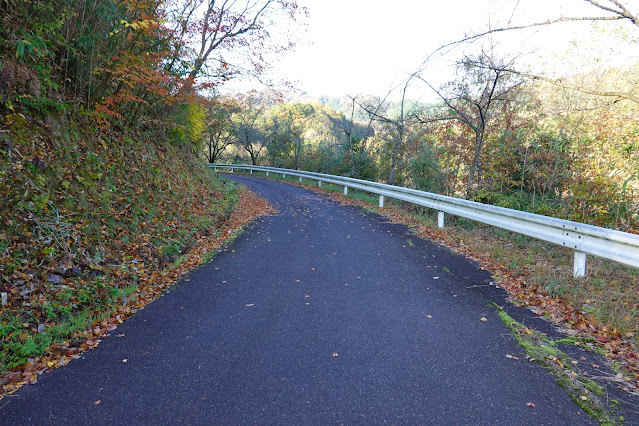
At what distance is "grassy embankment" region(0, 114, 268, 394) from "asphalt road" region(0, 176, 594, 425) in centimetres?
43

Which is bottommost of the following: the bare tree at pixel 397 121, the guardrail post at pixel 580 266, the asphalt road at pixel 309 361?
the asphalt road at pixel 309 361

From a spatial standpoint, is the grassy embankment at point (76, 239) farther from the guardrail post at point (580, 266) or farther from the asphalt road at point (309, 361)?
the guardrail post at point (580, 266)

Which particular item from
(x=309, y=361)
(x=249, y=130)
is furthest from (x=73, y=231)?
(x=249, y=130)

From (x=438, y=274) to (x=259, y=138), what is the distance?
34.3m

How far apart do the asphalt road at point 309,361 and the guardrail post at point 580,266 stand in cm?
111

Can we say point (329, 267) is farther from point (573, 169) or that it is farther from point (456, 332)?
point (573, 169)

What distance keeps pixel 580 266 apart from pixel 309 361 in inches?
161

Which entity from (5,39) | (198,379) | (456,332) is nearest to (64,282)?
(198,379)

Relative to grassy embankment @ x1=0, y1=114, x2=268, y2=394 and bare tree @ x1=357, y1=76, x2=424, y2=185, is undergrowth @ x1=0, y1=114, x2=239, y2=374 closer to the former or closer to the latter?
grassy embankment @ x1=0, y1=114, x2=268, y2=394

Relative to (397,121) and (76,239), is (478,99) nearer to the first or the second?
(397,121)

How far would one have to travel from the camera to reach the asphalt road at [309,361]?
238 centimetres

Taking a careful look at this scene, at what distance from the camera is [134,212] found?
6.60 m

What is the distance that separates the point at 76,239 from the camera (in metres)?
4.76

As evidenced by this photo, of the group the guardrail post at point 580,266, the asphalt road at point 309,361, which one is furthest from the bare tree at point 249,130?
the guardrail post at point 580,266
